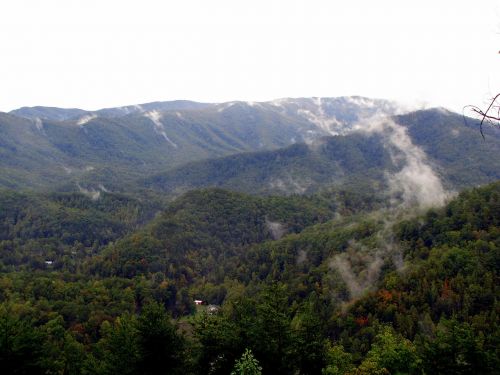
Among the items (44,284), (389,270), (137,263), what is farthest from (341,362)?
(137,263)

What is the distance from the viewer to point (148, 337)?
38.5 m

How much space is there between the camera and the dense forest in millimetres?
38812

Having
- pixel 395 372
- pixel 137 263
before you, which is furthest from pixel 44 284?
pixel 395 372

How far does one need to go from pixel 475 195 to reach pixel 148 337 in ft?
417

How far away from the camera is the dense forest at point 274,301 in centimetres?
3881

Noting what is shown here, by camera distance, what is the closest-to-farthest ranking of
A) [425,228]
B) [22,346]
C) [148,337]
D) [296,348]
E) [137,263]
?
[22,346], [148,337], [296,348], [425,228], [137,263]

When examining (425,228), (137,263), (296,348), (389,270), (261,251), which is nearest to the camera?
(296,348)

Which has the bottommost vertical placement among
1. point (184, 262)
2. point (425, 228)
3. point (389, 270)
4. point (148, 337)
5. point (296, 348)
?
point (184, 262)

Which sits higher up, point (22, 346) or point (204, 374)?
point (22, 346)

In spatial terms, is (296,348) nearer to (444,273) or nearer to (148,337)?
(148,337)

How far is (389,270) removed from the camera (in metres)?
121

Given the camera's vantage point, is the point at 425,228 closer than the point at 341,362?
No

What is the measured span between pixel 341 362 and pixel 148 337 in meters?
22.1

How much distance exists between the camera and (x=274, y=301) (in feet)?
140
